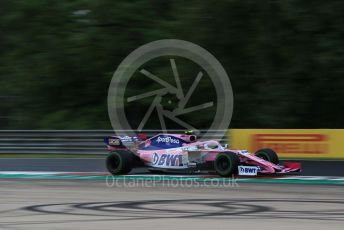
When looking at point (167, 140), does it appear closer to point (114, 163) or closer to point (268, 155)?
point (114, 163)

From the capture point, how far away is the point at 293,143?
14.5 meters

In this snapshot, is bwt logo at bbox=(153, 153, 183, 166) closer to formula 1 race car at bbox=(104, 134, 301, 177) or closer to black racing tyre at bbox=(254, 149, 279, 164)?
formula 1 race car at bbox=(104, 134, 301, 177)

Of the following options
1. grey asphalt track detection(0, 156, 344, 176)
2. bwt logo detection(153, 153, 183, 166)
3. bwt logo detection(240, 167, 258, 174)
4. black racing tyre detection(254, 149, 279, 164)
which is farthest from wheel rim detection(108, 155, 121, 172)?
black racing tyre detection(254, 149, 279, 164)

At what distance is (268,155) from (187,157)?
5.38 ft

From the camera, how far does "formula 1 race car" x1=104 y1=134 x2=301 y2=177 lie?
13.0 m

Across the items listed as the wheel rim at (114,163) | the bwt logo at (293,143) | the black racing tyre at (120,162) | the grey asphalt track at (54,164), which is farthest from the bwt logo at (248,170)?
the grey asphalt track at (54,164)

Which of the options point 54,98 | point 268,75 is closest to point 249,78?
point 268,75

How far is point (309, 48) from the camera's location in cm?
2030

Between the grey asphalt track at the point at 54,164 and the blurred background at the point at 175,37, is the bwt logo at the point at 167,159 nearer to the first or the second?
the grey asphalt track at the point at 54,164

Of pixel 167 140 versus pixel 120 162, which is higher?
pixel 167 140

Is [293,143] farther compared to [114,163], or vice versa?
[293,143]

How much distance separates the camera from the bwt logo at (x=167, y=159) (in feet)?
45.0

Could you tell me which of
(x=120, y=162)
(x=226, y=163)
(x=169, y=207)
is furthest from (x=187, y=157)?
(x=169, y=207)

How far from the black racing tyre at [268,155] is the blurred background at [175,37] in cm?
668
